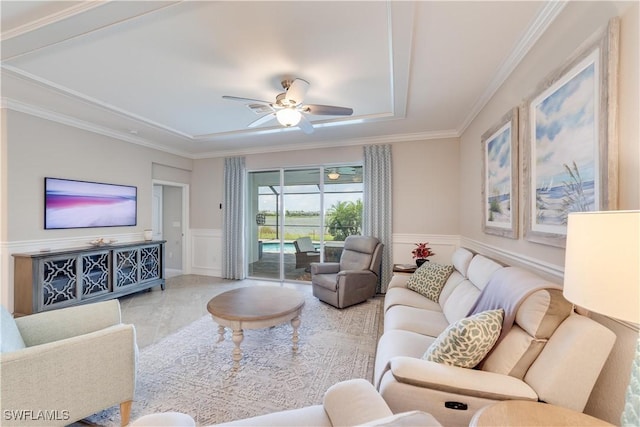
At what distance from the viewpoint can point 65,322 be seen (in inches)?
73.8

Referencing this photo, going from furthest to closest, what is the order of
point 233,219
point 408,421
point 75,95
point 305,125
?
point 233,219, point 305,125, point 75,95, point 408,421

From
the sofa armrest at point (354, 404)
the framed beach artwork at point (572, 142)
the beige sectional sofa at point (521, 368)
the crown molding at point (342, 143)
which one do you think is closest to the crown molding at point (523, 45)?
the framed beach artwork at point (572, 142)

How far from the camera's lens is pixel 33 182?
327 centimetres

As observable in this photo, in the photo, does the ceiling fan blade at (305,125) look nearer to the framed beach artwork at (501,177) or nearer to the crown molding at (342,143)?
the crown molding at (342,143)

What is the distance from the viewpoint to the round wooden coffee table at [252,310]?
2.26 m

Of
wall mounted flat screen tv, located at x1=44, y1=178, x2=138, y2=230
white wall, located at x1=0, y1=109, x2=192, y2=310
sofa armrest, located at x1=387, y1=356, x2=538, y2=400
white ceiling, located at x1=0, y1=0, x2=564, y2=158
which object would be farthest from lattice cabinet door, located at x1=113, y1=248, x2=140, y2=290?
sofa armrest, located at x1=387, y1=356, x2=538, y2=400

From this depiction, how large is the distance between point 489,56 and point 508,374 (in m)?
2.29

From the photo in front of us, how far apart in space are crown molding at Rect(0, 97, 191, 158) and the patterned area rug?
3.17m

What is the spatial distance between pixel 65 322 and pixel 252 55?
242 centimetres

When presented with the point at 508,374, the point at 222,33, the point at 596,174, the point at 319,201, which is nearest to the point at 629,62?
the point at 596,174

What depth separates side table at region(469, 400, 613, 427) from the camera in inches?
37.9

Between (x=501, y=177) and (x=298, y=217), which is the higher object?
(x=501, y=177)

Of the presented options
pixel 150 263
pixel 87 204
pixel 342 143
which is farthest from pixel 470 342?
pixel 87 204

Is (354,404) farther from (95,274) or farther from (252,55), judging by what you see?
(95,274)
